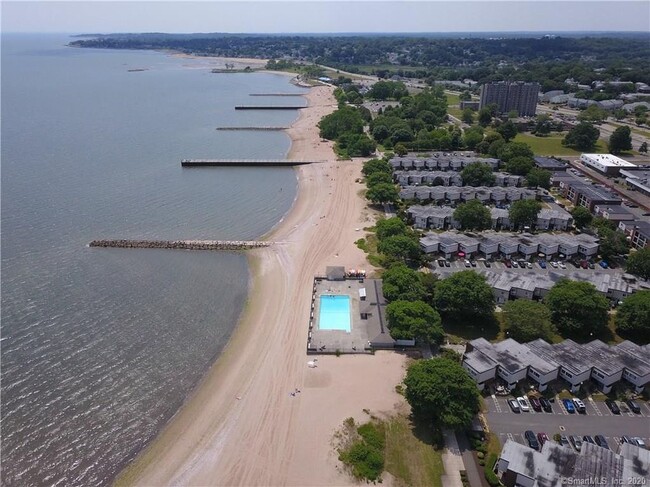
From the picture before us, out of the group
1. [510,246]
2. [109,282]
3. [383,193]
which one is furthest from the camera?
[383,193]

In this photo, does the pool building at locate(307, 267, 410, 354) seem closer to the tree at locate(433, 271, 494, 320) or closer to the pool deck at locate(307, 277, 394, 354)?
the pool deck at locate(307, 277, 394, 354)

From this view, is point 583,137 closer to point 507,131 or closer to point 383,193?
point 507,131

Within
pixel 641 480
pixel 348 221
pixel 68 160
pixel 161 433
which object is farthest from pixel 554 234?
pixel 68 160

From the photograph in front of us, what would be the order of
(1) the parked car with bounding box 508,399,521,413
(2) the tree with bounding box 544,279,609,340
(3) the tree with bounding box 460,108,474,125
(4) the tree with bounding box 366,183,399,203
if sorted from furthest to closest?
(3) the tree with bounding box 460,108,474,125 → (4) the tree with bounding box 366,183,399,203 → (2) the tree with bounding box 544,279,609,340 → (1) the parked car with bounding box 508,399,521,413

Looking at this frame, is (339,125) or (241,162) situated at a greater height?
(339,125)

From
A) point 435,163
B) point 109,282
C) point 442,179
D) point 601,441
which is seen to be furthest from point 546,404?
point 435,163


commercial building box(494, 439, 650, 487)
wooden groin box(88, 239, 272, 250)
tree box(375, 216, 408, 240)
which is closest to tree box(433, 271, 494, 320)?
tree box(375, 216, 408, 240)

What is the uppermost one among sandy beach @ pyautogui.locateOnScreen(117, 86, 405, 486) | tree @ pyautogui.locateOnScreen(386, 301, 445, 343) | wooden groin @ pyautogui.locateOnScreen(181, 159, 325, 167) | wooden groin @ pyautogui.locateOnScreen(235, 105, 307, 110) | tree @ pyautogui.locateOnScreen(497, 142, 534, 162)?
wooden groin @ pyautogui.locateOnScreen(235, 105, 307, 110)
